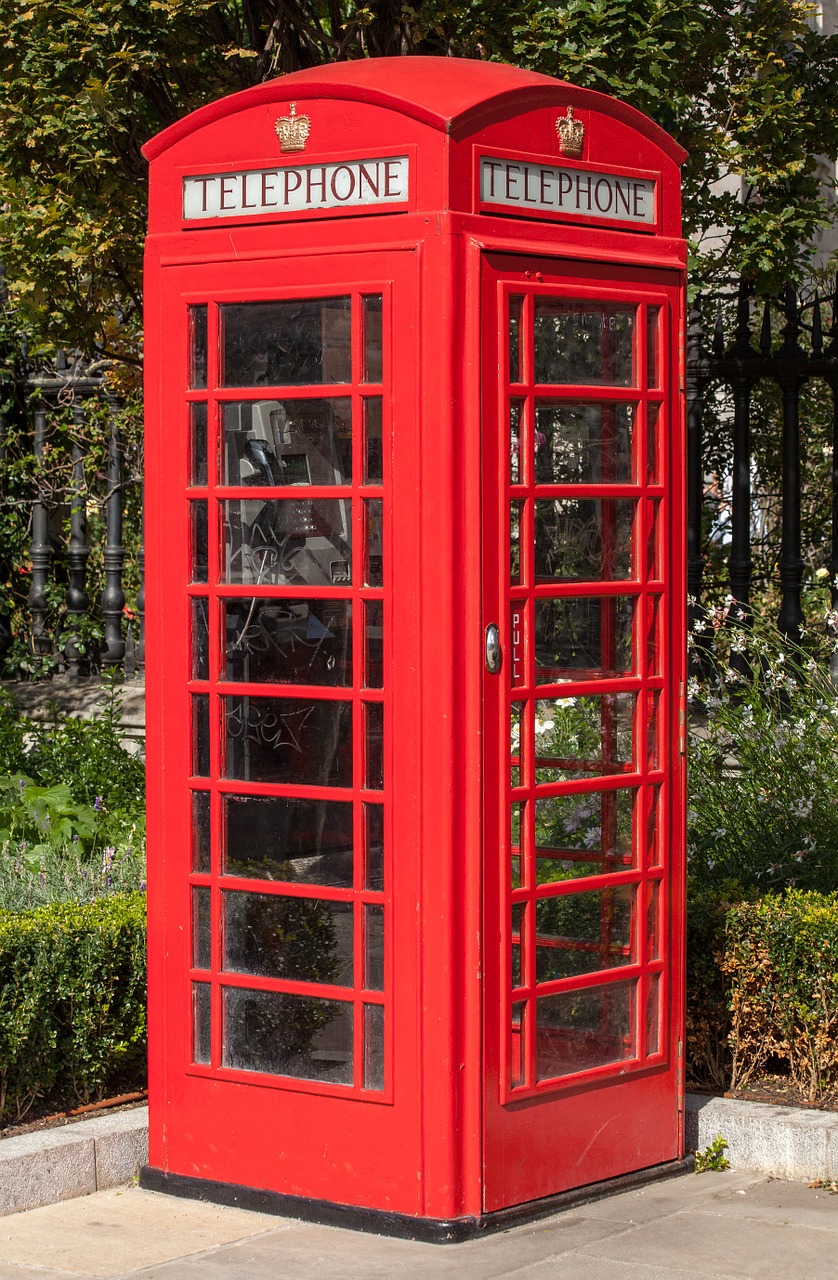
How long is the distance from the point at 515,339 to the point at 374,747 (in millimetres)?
1087

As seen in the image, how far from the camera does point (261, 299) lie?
420 cm

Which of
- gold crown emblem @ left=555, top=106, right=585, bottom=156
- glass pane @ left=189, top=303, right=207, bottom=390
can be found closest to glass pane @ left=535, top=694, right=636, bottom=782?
glass pane @ left=189, top=303, right=207, bottom=390

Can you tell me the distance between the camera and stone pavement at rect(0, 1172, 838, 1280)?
3.95 metres

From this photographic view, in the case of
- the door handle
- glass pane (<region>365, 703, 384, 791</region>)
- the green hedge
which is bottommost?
the green hedge

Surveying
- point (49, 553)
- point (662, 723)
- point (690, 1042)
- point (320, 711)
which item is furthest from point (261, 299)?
point (49, 553)

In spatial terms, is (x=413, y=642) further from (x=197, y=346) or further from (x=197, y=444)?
(x=197, y=346)

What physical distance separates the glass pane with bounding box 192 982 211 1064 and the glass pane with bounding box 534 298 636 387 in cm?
186

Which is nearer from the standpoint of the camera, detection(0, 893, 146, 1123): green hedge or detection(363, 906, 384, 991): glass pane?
detection(363, 906, 384, 991): glass pane

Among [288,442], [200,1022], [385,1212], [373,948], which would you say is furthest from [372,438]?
[385,1212]

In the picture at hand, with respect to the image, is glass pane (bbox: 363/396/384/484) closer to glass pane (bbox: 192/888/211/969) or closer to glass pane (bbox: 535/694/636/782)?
glass pane (bbox: 535/694/636/782)

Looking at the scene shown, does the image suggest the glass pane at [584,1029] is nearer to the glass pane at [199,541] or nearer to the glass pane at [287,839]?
the glass pane at [287,839]

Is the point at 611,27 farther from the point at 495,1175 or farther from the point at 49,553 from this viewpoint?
the point at 49,553

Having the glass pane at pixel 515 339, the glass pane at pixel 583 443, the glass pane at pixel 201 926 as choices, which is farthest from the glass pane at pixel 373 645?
the glass pane at pixel 201 926

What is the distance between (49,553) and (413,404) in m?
6.29
